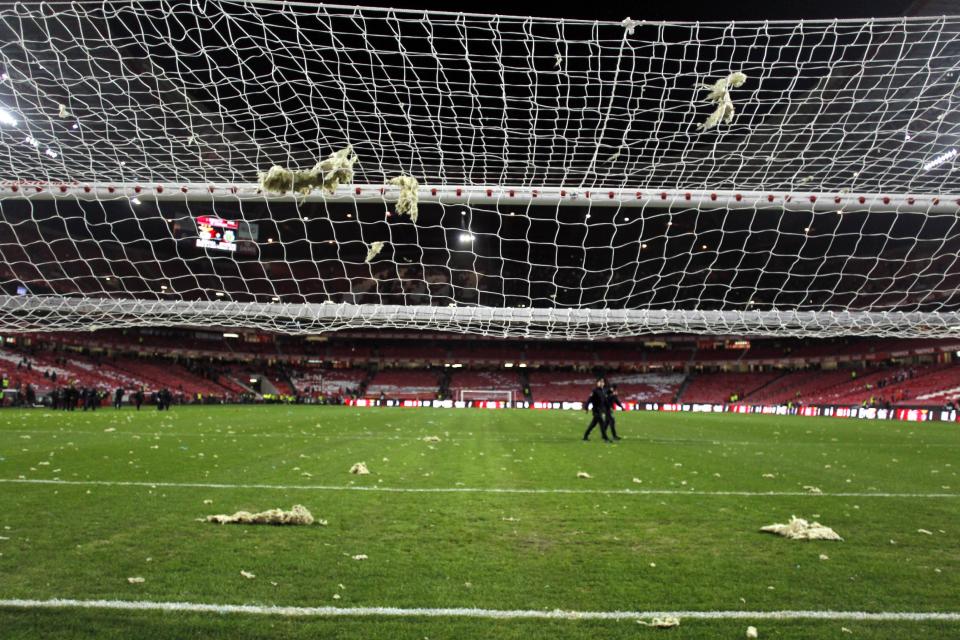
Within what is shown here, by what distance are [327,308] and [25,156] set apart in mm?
3841

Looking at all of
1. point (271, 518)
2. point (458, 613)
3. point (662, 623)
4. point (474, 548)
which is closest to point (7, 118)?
point (271, 518)

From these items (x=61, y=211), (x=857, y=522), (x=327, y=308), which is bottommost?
(x=857, y=522)

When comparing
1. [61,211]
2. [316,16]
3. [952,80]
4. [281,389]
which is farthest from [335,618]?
[281,389]

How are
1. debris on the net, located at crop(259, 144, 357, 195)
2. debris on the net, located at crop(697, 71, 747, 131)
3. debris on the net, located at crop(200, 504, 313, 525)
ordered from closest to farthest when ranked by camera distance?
debris on the net, located at crop(697, 71, 747, 131) < debris on the net, located at crop(259, 144, 357, 195) < debris on the net, located at crop(200, 504, 313, 525)

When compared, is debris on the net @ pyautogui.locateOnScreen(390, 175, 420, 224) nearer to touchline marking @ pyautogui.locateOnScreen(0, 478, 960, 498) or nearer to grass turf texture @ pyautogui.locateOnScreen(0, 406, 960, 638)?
grass turf texture @ pyautogui.locateOnScreen(0, 406, 960, 638)

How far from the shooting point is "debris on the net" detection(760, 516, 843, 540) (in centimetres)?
508

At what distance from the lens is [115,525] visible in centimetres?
523

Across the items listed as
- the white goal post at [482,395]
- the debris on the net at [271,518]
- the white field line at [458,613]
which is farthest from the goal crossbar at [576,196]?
the white goal post at [482,395]

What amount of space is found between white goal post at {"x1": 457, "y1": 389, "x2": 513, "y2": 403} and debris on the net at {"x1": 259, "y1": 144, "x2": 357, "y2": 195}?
44308mm

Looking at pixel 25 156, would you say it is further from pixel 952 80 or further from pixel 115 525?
pixel 952 80

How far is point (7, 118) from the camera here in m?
6.31

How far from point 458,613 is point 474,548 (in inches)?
52.1

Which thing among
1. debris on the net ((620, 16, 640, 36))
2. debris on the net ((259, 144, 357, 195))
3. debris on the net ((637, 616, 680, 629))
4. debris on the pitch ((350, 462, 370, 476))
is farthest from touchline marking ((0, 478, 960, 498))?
debris on the net ((620, 16, 640, 36))

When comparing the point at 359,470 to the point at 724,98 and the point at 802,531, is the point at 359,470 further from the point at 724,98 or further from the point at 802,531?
the point at 724,98
